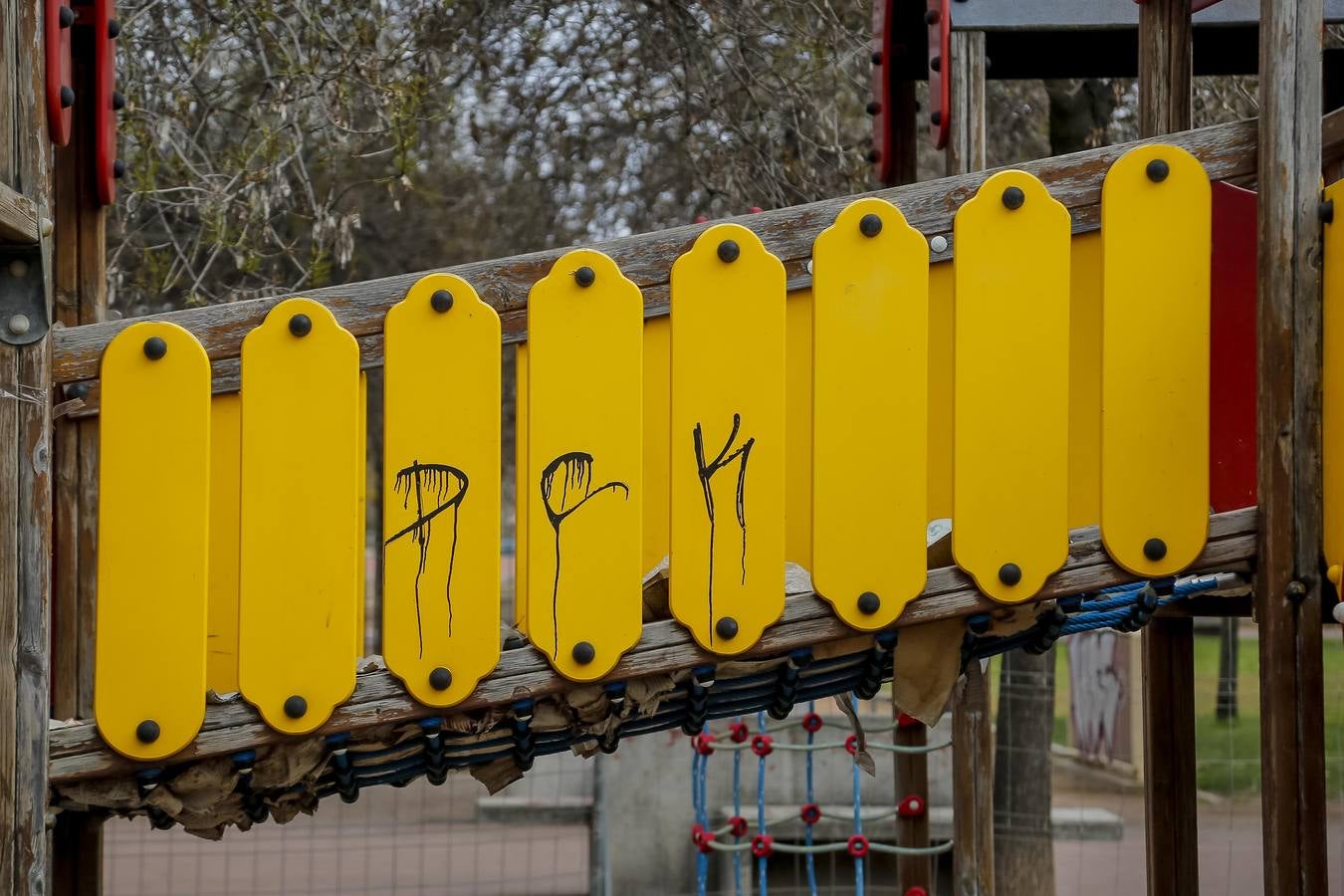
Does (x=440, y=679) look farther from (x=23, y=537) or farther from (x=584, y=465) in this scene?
(x=23, y=537)

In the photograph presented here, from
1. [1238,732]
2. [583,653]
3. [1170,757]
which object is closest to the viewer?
[583,653]

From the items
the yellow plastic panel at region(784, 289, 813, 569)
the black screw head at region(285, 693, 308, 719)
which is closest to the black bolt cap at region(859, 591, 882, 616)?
the yellow plastic panel at region(784, 289, 813, 569)

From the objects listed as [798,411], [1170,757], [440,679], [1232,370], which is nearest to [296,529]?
[440,679]

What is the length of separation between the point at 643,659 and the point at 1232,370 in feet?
4.04

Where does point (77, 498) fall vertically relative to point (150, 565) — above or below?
above

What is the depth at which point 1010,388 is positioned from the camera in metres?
2.70

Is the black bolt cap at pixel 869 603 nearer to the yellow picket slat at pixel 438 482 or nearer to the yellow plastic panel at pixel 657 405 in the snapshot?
the yellow plastic panel at pixel 657 405

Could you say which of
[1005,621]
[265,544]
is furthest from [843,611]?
[265,544]

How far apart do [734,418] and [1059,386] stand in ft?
1.98

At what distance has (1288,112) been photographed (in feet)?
8.89

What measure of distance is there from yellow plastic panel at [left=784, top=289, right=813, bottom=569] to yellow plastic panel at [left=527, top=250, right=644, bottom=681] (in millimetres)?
285

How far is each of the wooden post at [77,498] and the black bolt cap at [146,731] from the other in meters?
0.74

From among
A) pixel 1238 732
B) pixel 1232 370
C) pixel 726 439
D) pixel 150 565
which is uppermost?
pixel 1232 370

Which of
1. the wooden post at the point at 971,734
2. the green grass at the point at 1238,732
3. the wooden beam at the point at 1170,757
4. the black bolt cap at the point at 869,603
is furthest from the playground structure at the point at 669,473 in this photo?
the green grass at the point at 1238,732
